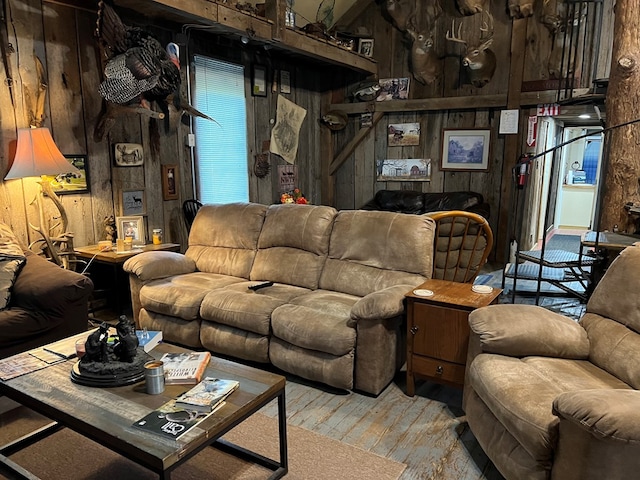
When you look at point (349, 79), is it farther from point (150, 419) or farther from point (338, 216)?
point (150, 419)

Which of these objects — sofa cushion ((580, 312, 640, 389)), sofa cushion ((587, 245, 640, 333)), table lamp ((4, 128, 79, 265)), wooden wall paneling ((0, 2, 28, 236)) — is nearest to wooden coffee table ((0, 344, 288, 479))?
A: sofa cushion ((580, 312, 640, 389))

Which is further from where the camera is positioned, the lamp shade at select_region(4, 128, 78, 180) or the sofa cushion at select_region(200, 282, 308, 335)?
the lamp shade at select_region(4, 128, 78, 180)

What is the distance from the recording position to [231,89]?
5227 millimetres

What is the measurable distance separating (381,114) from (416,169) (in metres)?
0.91

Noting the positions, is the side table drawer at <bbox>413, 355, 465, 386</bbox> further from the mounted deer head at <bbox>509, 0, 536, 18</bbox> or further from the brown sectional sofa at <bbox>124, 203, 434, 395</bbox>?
the mounted deer head at <bbox>509, 0, 536, 18</bbox>

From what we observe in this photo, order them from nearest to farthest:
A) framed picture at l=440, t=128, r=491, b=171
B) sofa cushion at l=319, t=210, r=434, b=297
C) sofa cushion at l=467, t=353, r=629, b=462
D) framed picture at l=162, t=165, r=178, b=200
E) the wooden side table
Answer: sofa cushion at l=467, t=353, r=629, b=462 < the wooden side table < sofa cushion at l=319, t=210, r=434, b=297 < framed picture at l=162, t=165, r=178, b=200 < framed picture at l=440, t=128, r=491, b=171

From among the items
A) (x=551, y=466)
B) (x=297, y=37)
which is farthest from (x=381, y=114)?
(x=551, y=466)

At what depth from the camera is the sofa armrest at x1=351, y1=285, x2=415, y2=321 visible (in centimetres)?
242

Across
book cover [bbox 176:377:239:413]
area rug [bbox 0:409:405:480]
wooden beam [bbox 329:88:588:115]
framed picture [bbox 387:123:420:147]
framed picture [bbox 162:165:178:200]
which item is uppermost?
wooden beam [bbox 329:88:588:115]

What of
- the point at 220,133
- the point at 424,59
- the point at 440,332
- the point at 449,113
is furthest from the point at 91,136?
the point at 449,113

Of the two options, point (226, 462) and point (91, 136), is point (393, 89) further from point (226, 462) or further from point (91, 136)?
point (226, 462)

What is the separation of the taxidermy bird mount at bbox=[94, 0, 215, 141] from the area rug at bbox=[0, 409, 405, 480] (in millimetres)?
2450

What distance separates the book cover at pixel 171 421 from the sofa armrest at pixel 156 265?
1.77 metres

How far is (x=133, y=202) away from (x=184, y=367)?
2.69 m
